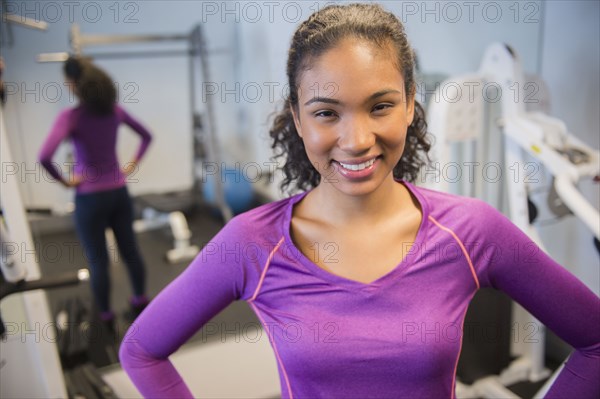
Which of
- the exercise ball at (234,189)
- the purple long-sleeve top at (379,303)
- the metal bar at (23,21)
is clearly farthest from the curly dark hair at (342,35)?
the exercise ball at (234,189)

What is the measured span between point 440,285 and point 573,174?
2.49 ft

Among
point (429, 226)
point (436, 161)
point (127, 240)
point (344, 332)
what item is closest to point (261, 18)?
point (436, 161)

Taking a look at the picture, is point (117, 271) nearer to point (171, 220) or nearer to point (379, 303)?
point (171, 220)

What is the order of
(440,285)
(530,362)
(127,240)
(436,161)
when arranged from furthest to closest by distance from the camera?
(127,240), (530,362), (436,161), (440,285)

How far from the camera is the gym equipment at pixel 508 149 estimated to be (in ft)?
4.56

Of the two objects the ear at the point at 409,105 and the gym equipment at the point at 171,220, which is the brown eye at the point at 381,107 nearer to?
the ear at the point at 409,105

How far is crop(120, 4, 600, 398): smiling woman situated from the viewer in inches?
30.4

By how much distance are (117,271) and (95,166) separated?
4.28 feet

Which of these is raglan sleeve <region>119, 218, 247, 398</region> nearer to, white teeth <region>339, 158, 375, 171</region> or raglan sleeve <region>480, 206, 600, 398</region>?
white teeth <region>339, 158, 375, 171</region>

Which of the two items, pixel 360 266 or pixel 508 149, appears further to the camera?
pixel 508 149

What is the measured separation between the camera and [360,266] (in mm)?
867

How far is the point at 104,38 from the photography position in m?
3.25

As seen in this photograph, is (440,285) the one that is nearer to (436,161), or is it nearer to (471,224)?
(471,224)

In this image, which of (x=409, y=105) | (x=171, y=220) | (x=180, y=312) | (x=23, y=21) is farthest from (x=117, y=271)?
(x=409, y=105)
